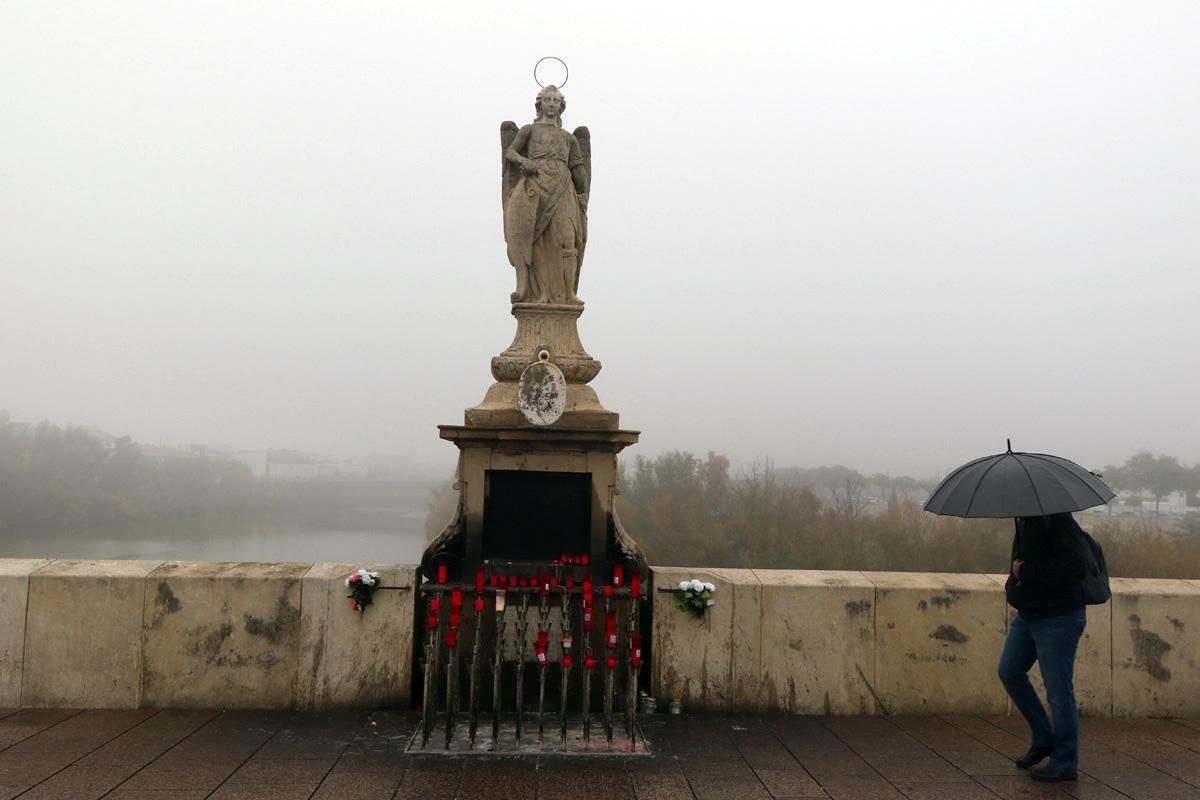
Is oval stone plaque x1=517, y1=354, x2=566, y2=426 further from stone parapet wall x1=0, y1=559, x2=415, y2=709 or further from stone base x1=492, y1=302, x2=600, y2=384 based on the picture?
stone parapet wall x1=0, y1=559, x2=415, y2=709

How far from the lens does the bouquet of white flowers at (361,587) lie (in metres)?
5.60

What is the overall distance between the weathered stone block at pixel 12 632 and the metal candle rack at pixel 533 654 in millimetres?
2573

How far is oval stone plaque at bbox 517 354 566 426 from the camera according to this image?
5891mm

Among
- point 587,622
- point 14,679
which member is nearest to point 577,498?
point 587,622

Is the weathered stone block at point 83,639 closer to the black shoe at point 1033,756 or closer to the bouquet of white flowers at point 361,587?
the bouquet of white flowers at point 361,587

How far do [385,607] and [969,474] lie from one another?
3.72 m

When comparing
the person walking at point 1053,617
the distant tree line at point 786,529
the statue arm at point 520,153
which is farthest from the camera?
the distant tree line at point 786,529

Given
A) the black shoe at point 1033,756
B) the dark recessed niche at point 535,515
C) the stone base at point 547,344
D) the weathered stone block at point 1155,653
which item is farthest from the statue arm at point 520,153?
the weathered stone block at point 1155,653

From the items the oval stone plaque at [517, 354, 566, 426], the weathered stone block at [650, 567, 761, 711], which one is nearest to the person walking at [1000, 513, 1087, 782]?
the weathered stone block at [650, 567, 761, 711]

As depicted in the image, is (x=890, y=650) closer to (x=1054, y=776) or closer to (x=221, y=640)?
(x=1054, y=776)

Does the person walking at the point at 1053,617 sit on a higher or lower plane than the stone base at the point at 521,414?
lower

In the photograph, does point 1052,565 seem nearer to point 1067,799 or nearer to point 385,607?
point 1067,799

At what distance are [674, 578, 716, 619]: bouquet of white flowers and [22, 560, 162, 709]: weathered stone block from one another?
11.7ft

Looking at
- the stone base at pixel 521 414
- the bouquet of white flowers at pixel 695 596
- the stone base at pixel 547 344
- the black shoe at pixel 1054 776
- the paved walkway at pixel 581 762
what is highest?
the stone base at pixel 547 344
